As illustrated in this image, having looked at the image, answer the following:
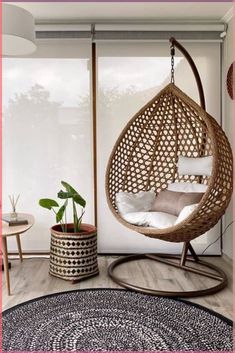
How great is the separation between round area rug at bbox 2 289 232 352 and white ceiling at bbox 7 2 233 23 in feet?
7.81

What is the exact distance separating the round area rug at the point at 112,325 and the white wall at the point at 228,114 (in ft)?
4.15

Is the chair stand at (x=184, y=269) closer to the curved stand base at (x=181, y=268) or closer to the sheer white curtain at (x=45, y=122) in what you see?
the curved stand base at (x=181, y=268)

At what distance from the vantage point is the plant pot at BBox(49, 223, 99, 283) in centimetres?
296

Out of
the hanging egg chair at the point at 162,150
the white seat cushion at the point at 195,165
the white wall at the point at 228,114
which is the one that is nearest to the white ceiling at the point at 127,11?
the white wall at the point at 228,114

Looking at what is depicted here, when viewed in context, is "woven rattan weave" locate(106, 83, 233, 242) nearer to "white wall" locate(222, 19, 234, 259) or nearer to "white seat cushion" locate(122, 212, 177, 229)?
"white seat cushion" locate(122, 212, 177, 229)

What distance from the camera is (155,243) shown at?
382cm

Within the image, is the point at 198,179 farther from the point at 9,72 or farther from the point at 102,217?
the point at 9,72

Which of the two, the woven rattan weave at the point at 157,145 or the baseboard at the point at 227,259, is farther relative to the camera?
the baseboard at the point at 227,259

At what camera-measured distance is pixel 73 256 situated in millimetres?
2969

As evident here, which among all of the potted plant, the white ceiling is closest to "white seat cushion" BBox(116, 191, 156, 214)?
the potted plant

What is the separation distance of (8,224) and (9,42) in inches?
51.3

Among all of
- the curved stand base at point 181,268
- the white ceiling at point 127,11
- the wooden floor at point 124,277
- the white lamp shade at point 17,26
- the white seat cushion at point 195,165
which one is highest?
the white ceiling at point 127,11

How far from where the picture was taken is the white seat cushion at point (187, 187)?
3169 millimetres

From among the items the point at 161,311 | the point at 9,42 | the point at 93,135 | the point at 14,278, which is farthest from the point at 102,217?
the point at 9,42
